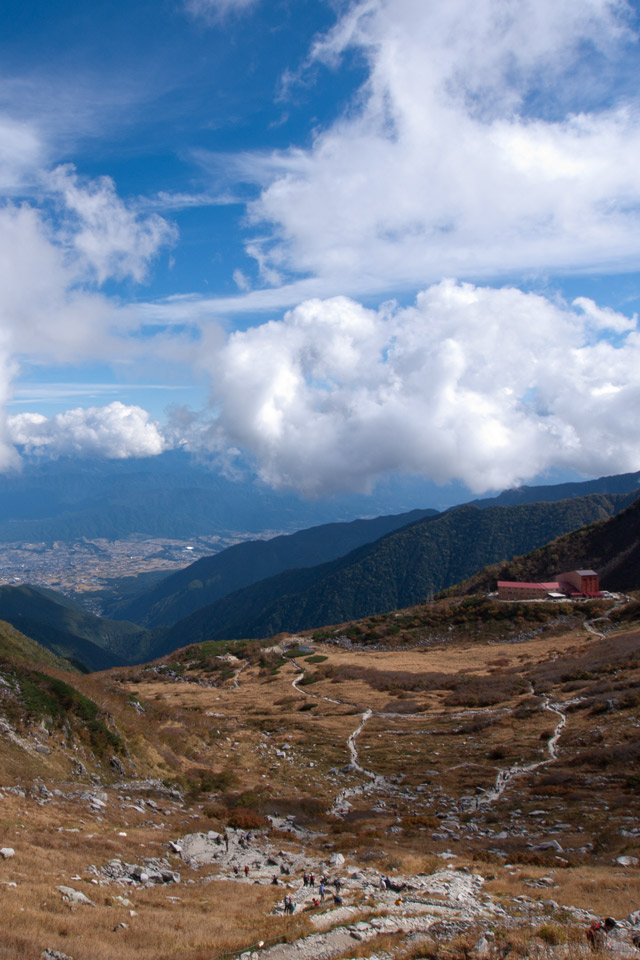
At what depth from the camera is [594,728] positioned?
27.1 m

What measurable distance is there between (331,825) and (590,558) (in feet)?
300

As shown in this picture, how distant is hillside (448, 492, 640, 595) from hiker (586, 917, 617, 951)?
86.3m

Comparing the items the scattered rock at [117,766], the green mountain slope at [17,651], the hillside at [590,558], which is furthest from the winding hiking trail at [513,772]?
the hillside at [590,558]

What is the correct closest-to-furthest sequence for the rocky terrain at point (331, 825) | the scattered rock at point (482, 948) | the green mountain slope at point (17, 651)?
the scattered rock at point (482, 948) → the rocky terrain at point (331, 825) → the green mountain slope at point (17, 651)

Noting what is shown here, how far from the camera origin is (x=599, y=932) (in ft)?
31.3

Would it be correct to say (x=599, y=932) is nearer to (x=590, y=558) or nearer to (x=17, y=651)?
(x=17, y=651)

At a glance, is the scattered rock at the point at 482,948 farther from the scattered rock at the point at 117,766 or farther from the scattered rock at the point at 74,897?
the scattered rock at the point at 117,766

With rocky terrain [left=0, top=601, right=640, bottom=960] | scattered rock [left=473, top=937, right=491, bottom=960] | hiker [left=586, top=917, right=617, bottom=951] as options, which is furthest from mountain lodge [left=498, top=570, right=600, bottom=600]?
scattered rock [left=473, top=937, right=491, bottom=960]

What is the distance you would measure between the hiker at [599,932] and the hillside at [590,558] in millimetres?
86297

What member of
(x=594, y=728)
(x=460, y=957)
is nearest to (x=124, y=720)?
(x=460, y=957)

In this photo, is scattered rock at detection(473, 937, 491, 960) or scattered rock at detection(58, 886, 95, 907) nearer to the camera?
scattered rock at detection(473, 937, 491, 960)

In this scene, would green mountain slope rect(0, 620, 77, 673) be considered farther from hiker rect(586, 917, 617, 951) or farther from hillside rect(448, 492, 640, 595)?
hillside rect(448, 492, 640, 595)

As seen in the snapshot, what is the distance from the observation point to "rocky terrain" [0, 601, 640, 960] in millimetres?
9758

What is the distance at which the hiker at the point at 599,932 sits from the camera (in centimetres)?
932
